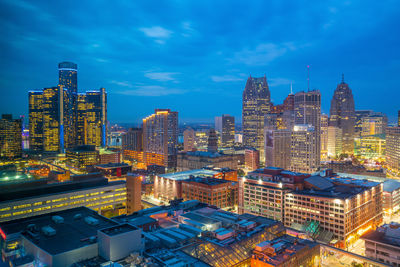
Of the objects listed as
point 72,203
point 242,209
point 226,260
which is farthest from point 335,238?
point 72,203

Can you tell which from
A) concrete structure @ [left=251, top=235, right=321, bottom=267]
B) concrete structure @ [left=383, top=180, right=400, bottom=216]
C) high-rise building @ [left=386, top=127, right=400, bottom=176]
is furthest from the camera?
high-rise building @ [left=386, top=127, right=400, bottom=176]

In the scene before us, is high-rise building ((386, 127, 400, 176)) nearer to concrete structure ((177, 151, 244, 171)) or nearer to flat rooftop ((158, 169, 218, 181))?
concrete structure ((177, 151, 244, 171))

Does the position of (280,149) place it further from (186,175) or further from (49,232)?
(49,232)

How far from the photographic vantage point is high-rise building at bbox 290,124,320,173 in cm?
16025

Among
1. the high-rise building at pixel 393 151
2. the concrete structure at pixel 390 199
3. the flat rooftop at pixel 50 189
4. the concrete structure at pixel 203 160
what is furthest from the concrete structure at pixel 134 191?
the high-rise building at pixel 393 151

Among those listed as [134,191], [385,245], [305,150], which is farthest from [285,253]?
[305,150]

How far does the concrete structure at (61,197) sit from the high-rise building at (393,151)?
A: 171m

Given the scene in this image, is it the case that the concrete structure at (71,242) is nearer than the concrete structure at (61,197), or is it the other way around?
the concrete structure at (71,242)

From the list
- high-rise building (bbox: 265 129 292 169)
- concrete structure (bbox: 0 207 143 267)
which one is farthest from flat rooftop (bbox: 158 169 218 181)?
high-rise building (bbox: 265 129 292 169)

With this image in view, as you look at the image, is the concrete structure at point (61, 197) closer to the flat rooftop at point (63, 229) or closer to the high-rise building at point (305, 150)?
the flat rooftop at point (63, 229)

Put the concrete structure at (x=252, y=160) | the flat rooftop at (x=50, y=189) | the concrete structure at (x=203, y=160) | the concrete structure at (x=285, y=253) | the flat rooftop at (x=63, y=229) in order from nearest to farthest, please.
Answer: the flat rooftop at (x=63, y=229)
the concrete structure at (x=285, y=253)
the flat rooftop at (x=50, y=189)
the concrete structure at (x=203, y=160)
the concrete structure at (x=252, y=160)

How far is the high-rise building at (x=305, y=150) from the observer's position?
526 feet

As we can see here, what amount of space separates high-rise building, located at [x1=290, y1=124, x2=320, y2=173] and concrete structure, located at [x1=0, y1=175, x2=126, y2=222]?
110 meters

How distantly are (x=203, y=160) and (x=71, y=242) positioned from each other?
120m
